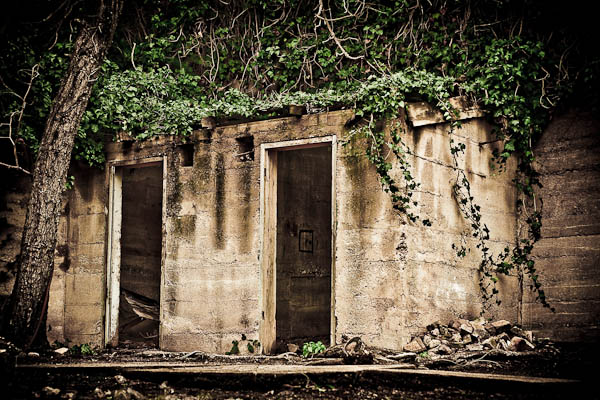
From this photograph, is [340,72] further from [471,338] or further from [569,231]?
[471,338]

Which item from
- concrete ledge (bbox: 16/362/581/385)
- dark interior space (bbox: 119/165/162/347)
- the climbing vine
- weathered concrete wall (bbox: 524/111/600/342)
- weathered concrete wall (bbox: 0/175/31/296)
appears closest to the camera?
concrete ledge (bbox: 16/362/581/385)

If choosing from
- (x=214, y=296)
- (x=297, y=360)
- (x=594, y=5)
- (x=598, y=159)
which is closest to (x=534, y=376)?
(x=297, y=360)

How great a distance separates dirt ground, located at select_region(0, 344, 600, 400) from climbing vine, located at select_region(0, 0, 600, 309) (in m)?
1.77

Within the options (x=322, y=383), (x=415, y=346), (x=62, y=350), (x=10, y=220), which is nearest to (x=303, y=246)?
(x=415, y=346)

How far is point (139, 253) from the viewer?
1280 cm

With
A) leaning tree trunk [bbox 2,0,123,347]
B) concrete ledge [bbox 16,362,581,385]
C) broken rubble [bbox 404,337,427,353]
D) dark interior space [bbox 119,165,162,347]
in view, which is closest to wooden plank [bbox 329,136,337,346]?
broken rubble [bbox 404,337,427,353]

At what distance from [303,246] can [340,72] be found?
3.09 metres

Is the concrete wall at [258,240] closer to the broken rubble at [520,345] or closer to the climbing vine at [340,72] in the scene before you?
the climbing vine at [340,72]

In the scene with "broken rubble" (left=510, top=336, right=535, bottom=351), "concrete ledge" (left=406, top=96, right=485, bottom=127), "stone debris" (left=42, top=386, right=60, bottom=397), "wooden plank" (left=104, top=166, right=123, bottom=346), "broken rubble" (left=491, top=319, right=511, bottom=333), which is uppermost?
"concrete ledge" (left=406, top=96, right=485, bottom=127)

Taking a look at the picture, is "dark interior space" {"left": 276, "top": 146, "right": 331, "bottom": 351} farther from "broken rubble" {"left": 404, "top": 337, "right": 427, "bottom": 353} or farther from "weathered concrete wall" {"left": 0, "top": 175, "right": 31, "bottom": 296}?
"weathered concrete wall" {"left": 0, "top": 175, "right": 31, "bottom": 296}

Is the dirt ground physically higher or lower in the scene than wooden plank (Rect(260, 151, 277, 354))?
lower

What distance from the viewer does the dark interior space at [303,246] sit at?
1152cm

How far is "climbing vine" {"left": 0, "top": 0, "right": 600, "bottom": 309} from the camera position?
9.32 m

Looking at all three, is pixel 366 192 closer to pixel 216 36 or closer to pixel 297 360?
pixel 297 360
